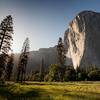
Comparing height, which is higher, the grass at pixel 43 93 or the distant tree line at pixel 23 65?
the distant tree line at pixel 23 65

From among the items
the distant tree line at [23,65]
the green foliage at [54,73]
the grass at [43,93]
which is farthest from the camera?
the green foliage at [54,73]

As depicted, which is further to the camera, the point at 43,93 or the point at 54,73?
the point at 54,73

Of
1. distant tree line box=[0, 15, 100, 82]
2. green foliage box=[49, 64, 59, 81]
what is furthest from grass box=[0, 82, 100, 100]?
green foliage box=[49, 64, 59, 81]

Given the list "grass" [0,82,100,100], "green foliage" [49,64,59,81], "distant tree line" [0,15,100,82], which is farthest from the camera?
"green foliage" [49,64,59,81]

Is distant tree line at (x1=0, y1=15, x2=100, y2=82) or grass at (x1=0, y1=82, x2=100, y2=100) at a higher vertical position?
distant tree line at (x1=0, y1=15, x2=100, y2=82)

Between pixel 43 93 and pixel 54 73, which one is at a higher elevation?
pixel 54 73

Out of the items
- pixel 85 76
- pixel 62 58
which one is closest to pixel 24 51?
pixel 62 58

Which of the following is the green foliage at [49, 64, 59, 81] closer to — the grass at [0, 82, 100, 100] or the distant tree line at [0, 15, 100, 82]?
the distant tree line at [0, 15, 100, 82]

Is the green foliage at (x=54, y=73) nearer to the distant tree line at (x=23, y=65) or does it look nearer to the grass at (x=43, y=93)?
the distant tree line at (x=23, y=65)

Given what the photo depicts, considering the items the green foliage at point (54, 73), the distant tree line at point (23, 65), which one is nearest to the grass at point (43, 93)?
the distant tree line at point (23, 65)

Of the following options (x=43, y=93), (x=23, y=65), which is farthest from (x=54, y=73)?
(x=43, y=93)

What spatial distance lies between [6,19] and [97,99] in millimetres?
26661

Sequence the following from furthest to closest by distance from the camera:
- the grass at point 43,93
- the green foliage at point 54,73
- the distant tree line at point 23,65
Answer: the green foliage at point 54,73, the distant tree line at point 23,65, the grass at point 43,93

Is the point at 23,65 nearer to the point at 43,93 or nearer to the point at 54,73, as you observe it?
the point at 54,73
